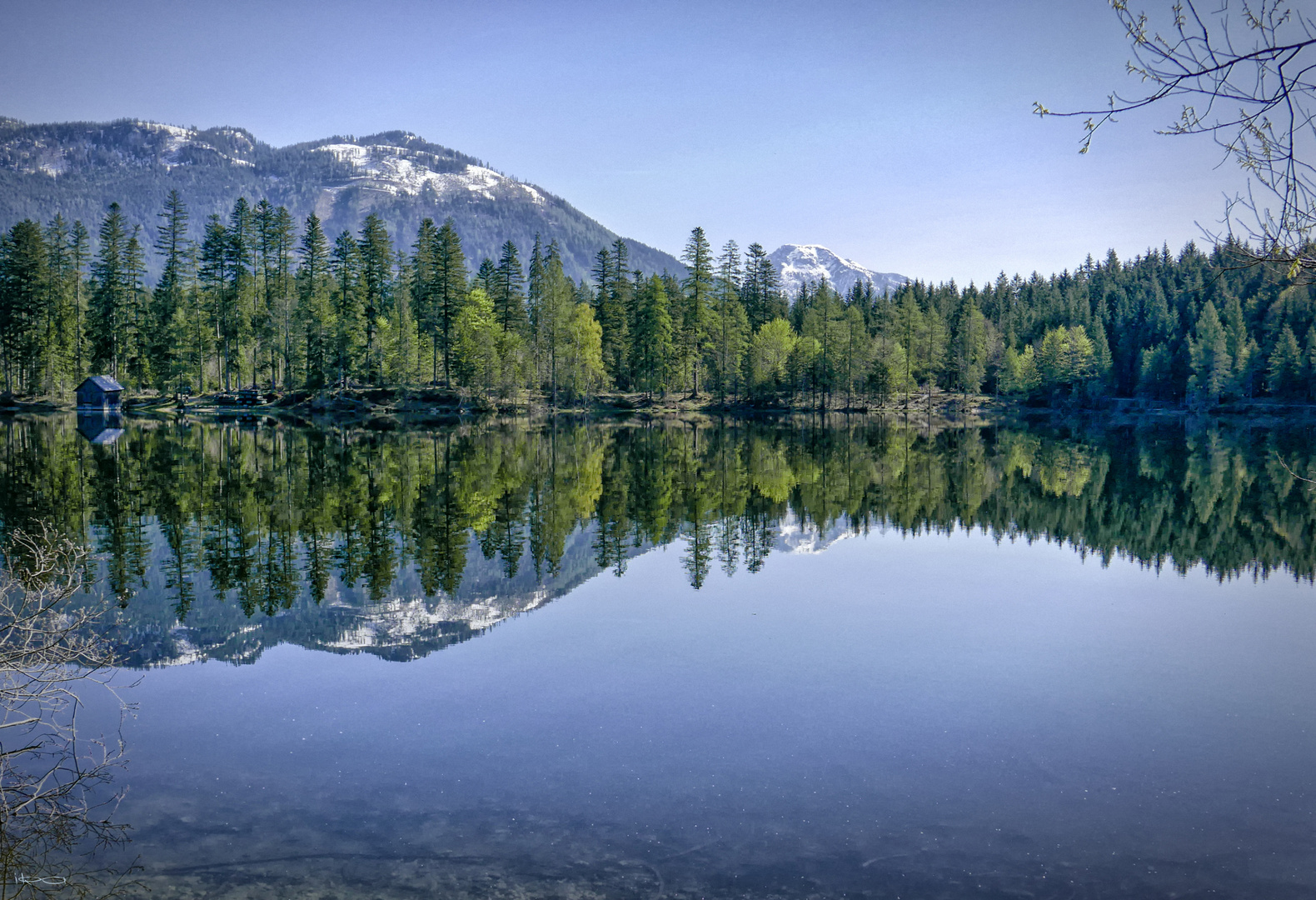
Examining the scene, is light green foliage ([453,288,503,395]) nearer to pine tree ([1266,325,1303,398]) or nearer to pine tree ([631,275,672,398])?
pine tree ([631,275,672,398])

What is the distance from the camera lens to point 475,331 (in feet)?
248

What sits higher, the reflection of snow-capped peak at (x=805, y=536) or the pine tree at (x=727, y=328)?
the pine tree at (x=727, y=328)

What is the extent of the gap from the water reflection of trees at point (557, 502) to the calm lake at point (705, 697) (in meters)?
0.21

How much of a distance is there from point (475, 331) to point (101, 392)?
32.5m

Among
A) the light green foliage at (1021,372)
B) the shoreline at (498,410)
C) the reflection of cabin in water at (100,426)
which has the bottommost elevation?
the reflection of cabin in water at (100,426)

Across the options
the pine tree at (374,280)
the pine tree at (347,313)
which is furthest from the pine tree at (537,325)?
the pine tree at (347,313)

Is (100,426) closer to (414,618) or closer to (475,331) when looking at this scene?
(475,331)

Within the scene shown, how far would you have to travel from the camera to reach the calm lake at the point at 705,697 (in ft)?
23.2

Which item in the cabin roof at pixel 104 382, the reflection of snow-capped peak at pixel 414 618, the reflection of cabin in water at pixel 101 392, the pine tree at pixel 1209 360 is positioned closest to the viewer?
the reflection of snow-capped peak at pixel 414 618

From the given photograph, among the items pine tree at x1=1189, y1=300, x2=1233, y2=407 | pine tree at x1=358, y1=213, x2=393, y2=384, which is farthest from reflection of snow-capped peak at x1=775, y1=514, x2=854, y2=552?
pine tree at x1=1189, y1=300, x2=1233, y2=407

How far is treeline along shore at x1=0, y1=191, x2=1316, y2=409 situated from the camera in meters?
76.6

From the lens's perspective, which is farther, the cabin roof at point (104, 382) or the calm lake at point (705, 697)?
the cabin roof at point (104, 382)

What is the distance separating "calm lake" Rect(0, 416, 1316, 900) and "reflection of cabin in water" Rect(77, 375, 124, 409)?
54.2 metres

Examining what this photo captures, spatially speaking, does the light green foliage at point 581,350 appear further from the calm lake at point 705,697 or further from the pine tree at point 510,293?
the calm lake at point 705,697
